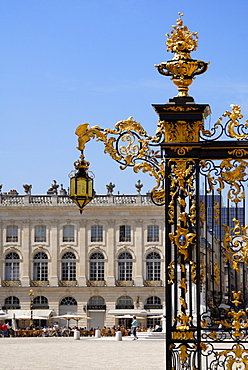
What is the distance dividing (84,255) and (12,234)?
19.4 ft

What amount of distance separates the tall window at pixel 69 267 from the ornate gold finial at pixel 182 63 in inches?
2143

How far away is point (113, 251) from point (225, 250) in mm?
53665

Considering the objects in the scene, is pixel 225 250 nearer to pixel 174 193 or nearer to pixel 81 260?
pixel 174 193

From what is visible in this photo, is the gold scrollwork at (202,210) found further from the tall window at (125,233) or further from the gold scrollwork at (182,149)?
the tall window at (125,233)

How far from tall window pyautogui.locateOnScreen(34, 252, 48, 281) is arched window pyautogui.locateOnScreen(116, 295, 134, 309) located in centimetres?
596

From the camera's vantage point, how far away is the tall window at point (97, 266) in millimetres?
63469

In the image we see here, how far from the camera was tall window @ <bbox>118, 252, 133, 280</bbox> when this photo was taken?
63094 mm

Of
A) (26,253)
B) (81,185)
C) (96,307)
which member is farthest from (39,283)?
(81,185)

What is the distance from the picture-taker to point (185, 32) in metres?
9.91

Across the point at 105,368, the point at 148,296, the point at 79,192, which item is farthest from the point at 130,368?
the point at 148,296

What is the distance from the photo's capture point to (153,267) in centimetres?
6259

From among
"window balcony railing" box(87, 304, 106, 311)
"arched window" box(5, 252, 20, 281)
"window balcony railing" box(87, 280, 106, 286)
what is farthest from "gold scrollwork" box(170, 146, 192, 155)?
"arched window" box(5, 252, 20, 281)

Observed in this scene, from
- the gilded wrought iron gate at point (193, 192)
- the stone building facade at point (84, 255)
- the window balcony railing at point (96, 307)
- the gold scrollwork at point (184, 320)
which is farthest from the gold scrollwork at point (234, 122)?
the window balcony railing at point (96, 307)

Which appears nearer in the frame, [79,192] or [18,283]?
[79,192]
